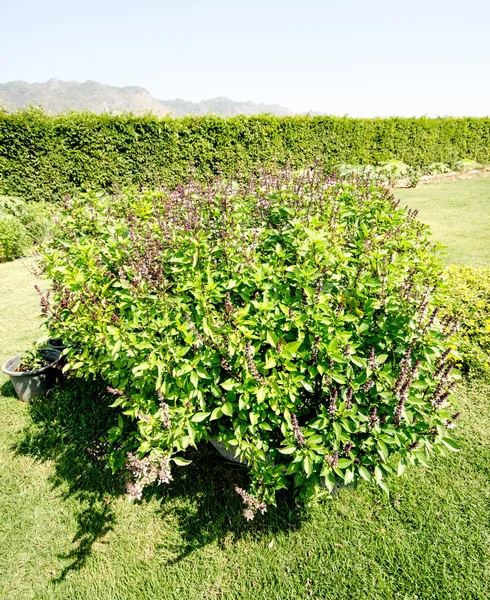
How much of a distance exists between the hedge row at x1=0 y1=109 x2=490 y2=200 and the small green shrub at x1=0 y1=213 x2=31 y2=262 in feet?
8.87

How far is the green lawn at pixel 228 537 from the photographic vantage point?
2.57m

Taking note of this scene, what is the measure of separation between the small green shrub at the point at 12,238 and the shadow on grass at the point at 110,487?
7.48m

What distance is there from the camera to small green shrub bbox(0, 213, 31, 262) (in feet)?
32.5

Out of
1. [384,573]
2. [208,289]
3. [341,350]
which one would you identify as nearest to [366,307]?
[341,350]

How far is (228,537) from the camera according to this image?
114 inches

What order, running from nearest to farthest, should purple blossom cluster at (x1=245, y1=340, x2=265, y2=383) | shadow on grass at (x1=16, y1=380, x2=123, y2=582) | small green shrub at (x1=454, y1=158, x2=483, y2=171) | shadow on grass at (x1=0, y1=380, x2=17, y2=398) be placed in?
purple blossom cluster at (x1=245, y1=340, x2=265, y2=383), shadow on grass at (x1=16, y1=380, x2=123, y2=582), shadow on grass at (x1=0, y1=380, x2=17, y2=398), small green shrub at (x1=454, y1=158, x2=483, y2=171)

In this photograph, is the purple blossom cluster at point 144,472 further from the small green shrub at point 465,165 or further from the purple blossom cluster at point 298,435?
the small green shrub at point 465,165

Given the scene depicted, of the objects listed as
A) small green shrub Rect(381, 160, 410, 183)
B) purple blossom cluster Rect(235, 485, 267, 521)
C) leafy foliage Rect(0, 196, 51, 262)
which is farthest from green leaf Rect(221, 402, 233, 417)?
small green shrub Rect(381, 160, 410, 183)

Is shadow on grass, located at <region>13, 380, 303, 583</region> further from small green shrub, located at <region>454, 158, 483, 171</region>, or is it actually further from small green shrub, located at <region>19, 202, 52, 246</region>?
small green shrub, located at <region>454, 158, 483, 171</region>

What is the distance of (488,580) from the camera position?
2486mm

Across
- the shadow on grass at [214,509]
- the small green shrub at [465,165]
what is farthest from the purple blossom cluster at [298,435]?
the small green shrub at [465,165]

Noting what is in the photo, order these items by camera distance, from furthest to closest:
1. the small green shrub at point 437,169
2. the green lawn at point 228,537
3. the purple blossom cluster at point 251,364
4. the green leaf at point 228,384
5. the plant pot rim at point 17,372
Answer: the small green shrub at point 437,169, the plant pot rim at point 17,372, the green lawn at point 228,537, the green leaf at point 228,384, the purple blossom cluster at point 251,364

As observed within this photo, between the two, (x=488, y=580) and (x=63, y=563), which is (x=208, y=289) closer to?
(x=63, y=563)

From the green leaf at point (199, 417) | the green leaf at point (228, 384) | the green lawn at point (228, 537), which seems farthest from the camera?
the green lawn at point (228, 537)
